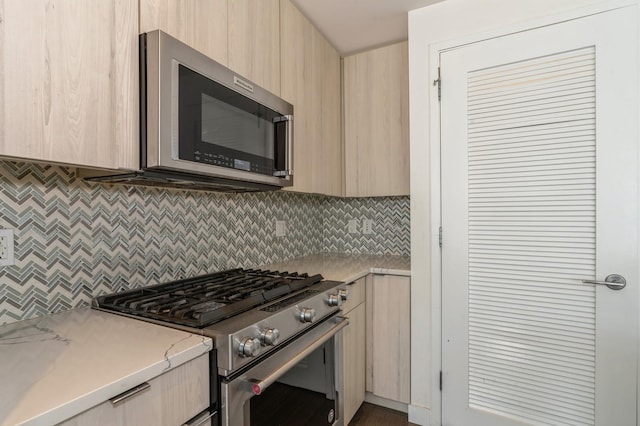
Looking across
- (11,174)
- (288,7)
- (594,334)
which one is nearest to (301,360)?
(11,174)

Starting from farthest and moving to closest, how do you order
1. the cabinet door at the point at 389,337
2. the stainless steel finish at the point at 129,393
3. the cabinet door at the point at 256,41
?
the cabinet door at the point at 389,337
the cabinet door at the point at 256,41
the stainless steel finish at the point at 129,393

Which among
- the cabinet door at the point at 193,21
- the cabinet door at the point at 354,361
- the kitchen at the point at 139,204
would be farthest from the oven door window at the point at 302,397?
the cabinet door at the point at 193,21

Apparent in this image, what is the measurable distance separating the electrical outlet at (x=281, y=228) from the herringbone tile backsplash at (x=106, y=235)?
0.05m

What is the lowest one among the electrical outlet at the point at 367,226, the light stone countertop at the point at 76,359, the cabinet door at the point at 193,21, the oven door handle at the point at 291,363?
the oven door handle at the point at 291,363

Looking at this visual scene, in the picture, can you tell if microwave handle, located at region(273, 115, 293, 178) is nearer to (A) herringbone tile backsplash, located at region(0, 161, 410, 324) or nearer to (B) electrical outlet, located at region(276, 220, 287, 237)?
(A) herringbone tile backsplash, located at region(0, 161, 410, 324)

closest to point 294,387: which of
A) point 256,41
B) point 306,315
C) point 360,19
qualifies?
point 306,315

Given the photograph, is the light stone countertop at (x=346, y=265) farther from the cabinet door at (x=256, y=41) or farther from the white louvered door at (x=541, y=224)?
the cabinet door at (x=256, y=41)

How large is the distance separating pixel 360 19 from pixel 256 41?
0.85 m

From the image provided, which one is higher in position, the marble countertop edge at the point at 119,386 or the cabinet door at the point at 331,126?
the cabinet door at the point at 331,126

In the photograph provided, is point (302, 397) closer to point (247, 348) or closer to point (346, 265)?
point (247, 348)

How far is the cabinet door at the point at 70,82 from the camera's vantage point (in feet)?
2.43

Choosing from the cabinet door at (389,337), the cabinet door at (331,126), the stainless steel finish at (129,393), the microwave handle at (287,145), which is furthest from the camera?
the cabinet door at (331,126)

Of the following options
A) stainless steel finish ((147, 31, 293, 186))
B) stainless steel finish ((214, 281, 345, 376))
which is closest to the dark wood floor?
stainless steel finish ((214, 281, 345, 376))

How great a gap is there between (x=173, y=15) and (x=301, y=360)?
133 cm
